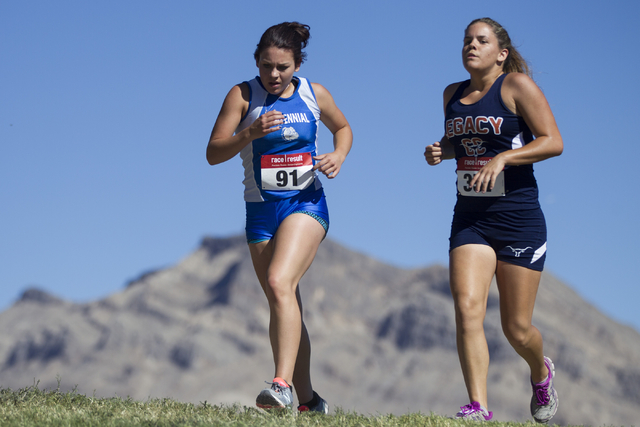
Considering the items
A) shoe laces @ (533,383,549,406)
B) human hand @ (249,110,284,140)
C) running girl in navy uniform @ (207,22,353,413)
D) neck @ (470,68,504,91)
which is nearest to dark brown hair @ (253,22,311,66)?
running girl in navy uniform @ (207,22,353,413)

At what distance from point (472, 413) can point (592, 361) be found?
545 ft

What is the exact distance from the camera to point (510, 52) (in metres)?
5.55

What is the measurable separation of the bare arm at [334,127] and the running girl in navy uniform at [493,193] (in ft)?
2.16

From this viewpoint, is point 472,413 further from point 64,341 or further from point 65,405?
point 64,341

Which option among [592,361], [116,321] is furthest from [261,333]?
[592,361]

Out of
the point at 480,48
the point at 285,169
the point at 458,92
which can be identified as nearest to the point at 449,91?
the point at 458,92

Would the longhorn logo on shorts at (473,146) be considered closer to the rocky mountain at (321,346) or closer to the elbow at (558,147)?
the elbow at (558,147)

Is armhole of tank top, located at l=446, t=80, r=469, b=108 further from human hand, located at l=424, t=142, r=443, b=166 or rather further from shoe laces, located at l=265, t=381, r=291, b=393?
shoe laces, located at l=265, t=381, r=291, b=393

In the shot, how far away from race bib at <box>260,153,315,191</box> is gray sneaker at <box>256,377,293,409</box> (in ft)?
4.40

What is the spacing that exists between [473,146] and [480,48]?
0.68 meters

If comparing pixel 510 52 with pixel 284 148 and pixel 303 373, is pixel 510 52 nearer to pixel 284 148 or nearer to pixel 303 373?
pixel 284 148

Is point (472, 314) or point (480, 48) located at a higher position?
point (480, 48)

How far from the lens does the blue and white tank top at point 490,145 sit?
206 inches

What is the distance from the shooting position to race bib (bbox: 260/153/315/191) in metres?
5.36
